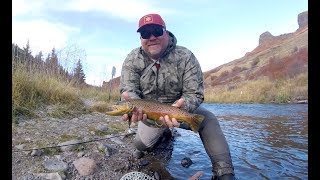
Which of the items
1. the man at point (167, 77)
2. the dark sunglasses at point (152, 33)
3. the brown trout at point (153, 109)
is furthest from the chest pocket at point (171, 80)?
the brown trout at point (153, 109)

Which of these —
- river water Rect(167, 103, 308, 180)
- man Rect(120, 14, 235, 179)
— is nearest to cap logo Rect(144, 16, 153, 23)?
man Rect(120, 14, 235, 179)

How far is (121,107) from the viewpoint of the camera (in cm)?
412

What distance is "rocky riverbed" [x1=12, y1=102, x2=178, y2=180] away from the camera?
13.9 feet

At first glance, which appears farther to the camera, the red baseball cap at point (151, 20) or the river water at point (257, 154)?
the river water at point (257, 154)

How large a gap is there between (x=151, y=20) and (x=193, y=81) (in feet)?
3.36

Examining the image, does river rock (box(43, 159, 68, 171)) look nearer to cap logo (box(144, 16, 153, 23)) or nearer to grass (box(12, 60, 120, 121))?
grass (box(12, 60, 120, 121))

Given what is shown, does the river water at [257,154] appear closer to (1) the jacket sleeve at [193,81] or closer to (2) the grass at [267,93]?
(1) the jacket sleeve at [193,81]

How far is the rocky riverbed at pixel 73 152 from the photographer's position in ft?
13.9

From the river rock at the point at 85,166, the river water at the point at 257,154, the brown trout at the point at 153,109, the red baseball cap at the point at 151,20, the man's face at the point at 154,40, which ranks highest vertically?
the red baseball cap at the point at 151,20

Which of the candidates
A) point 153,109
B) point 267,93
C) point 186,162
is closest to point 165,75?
point 153,109

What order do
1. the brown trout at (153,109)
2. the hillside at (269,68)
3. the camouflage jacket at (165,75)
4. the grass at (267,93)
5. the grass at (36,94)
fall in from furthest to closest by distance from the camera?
the hillside at (269,68) < the grass at (267,93) < the grass at (36,94) < the camouflage jacket at (165,75) < the brown trout at (153,109)
